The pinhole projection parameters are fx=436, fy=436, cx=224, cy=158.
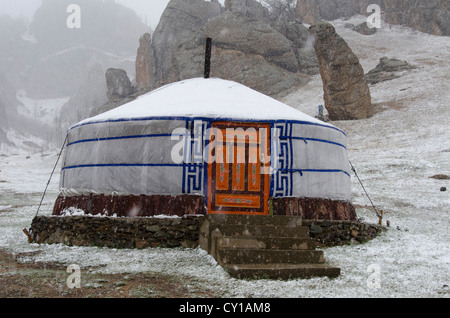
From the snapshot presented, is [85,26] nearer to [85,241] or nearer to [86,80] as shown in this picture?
[86,80]

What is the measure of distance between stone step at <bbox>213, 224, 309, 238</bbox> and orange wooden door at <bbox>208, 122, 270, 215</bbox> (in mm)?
979

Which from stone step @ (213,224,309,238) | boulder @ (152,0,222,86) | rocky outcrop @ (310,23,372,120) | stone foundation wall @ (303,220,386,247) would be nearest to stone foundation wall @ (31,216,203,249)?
stone step @ (213,224,309,238)

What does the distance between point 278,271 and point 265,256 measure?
350 millimetres

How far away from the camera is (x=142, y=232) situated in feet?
19.3

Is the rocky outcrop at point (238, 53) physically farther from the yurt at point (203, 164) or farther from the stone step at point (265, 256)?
the stone step at point (265, 256)

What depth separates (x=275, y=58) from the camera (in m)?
32.8

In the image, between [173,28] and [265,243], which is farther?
[173,28]

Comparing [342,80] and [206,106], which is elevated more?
[342,80]

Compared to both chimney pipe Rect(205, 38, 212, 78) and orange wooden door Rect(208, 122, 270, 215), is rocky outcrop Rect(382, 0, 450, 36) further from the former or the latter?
orange wooden door Rect(208, 122, 270, 215)

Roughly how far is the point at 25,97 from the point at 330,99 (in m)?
78.1

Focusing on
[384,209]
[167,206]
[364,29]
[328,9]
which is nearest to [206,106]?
[167,206]

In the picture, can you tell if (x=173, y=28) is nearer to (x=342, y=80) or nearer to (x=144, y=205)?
(x=342, y=80)

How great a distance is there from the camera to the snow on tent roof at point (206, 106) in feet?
20.8
